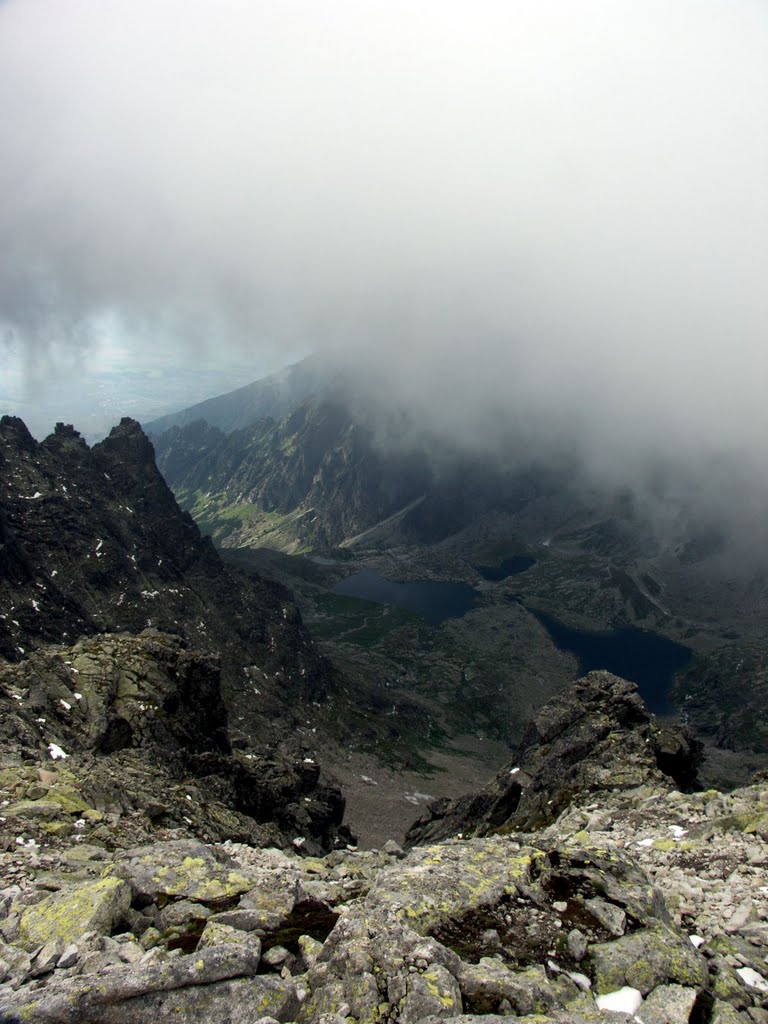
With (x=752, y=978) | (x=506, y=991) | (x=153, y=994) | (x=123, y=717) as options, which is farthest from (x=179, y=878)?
(x=123, y=717)

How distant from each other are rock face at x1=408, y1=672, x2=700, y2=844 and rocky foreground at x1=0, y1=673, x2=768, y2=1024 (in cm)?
3325

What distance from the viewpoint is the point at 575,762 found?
7931 centimetres

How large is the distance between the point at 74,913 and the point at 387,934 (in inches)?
387

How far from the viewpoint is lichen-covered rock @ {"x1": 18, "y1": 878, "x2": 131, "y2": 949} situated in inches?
712

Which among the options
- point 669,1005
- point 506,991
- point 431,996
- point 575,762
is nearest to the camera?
point 431,996

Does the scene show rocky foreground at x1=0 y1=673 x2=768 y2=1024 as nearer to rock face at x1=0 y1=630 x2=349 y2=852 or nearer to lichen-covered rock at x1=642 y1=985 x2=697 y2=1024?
lichen-covered rock at x1=642 y1=985 x2=697 y2=1024

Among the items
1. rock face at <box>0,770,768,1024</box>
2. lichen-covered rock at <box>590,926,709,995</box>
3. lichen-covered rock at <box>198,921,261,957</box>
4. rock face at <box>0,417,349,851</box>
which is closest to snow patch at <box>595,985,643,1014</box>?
rock face at <box>0,770,768,1024</box>

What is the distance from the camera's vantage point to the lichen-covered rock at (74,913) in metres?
18.1

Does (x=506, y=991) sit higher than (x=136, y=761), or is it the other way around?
(x=506, y=991)

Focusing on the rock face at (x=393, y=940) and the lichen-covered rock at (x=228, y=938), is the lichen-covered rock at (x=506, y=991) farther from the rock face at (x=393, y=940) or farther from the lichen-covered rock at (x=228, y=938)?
the lichen-covered rock at (x=228, y=938)

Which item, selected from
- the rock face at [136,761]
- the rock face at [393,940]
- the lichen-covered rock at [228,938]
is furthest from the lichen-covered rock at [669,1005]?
the rock face at [136,761]

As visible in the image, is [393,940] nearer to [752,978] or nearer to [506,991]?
[506,991]

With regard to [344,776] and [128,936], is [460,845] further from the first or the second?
[344,776]

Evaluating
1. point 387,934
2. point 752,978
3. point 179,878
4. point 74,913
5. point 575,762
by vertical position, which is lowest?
point 575,762
